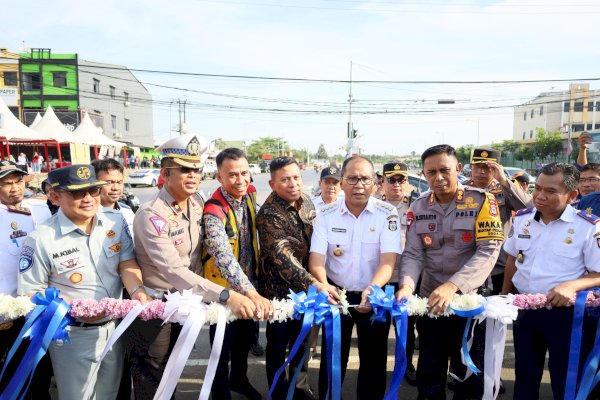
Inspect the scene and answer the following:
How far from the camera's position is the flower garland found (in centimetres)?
246

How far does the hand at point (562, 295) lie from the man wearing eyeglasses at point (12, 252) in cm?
312

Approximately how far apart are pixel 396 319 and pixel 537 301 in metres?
0.84

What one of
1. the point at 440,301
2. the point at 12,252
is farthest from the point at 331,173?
the point at 12,252

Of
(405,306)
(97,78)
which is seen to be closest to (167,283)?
(405,306)

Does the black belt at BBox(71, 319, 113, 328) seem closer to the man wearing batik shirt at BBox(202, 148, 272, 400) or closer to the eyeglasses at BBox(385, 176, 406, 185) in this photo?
→ the man wearing batik shirt at BBox(202, 148, 272, 400)

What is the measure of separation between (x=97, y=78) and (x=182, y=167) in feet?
146

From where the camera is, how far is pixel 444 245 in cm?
280

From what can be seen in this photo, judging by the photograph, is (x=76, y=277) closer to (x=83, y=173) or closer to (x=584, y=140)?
(x=83, y=173)

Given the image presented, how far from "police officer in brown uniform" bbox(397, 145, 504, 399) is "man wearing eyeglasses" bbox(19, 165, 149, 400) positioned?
174 centimetres

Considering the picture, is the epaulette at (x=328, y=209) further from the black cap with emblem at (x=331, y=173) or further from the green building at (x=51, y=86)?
the green building at (x=51, y=86)

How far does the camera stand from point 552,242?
259 cm

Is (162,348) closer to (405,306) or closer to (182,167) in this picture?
(182,167)

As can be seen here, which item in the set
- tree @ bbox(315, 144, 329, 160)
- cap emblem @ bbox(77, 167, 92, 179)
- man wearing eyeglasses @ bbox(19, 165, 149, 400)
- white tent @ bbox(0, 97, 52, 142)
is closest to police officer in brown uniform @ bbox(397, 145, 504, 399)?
man wearing eyeglasses @ bbox(19, 165, 149, 400)

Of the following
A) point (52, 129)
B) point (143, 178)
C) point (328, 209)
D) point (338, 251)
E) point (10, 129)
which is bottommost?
point (143, 178)
